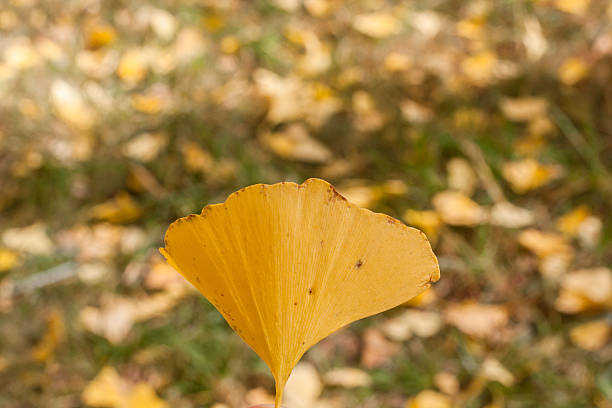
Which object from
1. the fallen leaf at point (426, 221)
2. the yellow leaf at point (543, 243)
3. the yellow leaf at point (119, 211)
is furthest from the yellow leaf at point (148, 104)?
the yellow leaf at point (543, 243)

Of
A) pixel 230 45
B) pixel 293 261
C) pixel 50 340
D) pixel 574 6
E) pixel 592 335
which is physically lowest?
pixel 50 340

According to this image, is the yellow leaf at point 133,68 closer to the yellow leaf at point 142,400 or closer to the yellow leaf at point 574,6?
the yellow leaf at point 142,400

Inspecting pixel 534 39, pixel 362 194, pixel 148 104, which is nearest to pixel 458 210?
pixel 362 194

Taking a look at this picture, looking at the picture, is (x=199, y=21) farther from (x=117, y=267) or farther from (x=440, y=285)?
(x=440, y=285)

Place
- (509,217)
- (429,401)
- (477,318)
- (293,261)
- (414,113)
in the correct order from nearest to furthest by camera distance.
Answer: (293,261) < (429,401) < (477,318) < (509,217) < (414,113)

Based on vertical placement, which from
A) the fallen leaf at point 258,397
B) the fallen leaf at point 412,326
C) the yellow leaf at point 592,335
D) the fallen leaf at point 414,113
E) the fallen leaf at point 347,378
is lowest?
the fallen leaf at point 258,397

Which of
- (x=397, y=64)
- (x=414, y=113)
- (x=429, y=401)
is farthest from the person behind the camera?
(x=397, y=64)

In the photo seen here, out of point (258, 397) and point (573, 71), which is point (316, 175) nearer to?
point (258, 397)
